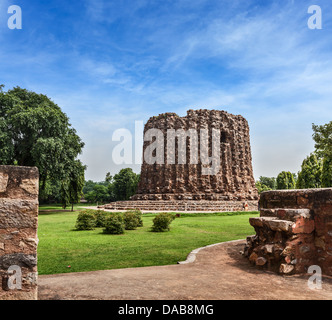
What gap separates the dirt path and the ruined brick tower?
26655 millimetres

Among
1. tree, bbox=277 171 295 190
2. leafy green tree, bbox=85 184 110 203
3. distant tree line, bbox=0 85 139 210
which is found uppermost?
distant tree line, bbox=0 85 139 210

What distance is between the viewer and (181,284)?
4.22m

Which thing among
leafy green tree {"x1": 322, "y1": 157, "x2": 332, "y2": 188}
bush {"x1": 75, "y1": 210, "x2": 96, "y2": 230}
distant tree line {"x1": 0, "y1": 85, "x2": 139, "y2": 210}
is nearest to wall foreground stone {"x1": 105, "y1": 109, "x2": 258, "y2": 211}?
leafy green tree {"x1": 322, "y1": 157, "x2": 332, "y2": 188}

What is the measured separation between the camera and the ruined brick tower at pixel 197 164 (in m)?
33.4

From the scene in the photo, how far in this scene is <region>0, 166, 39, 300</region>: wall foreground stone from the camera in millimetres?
3080

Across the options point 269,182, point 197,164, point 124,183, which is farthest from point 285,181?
point 124,183

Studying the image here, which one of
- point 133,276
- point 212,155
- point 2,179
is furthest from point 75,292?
point 212,155

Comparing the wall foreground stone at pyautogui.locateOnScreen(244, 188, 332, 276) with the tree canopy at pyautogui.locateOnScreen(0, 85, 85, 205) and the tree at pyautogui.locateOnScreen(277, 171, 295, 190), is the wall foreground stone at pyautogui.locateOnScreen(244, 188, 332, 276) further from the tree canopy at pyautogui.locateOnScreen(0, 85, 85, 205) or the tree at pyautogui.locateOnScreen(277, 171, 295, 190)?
the tree at pyautogui.locateOnScreen(277, 171, 295, 190)

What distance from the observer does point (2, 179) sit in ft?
10.4

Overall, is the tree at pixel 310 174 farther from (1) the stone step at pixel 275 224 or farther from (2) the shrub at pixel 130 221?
(1) the stone step at pixel 275 224

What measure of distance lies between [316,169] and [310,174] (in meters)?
1.05

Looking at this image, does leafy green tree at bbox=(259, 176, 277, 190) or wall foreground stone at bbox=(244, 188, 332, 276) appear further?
leafy green tree at bbox=(259, 176, 277, 190)
